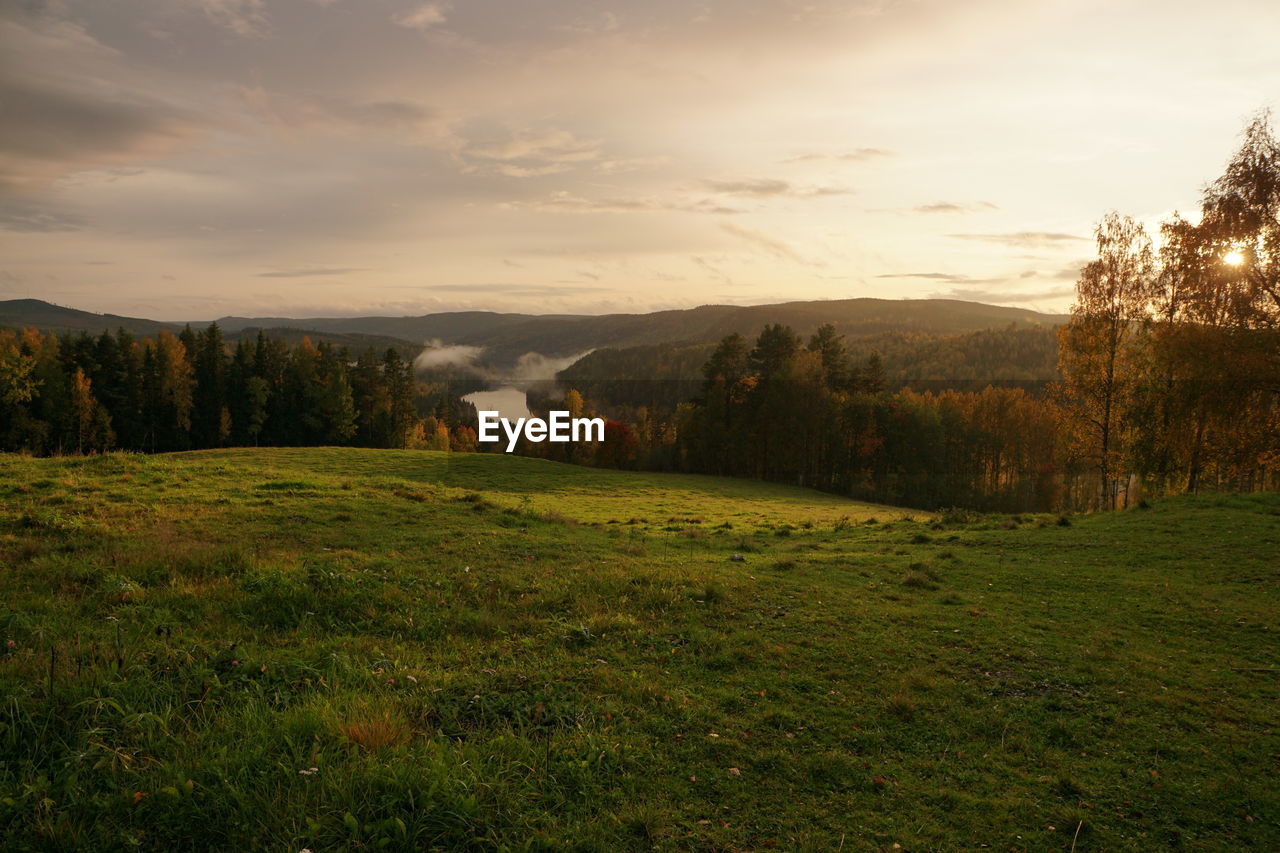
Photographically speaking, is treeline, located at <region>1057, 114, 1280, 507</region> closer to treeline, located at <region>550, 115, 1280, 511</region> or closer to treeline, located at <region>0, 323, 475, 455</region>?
treeline, located at <region>550, 115, 1280, 511</region>

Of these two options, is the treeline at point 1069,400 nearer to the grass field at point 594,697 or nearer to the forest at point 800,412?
the forest at point 800,412

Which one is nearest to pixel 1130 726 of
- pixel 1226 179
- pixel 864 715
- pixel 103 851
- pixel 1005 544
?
pixel 864 715

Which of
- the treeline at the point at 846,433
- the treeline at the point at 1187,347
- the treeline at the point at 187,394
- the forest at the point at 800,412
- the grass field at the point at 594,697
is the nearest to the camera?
the grass field at the point at 594,697

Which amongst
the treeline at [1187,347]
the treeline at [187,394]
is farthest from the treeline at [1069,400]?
the treeline at [187,394]

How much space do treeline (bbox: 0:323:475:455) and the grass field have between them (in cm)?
5905

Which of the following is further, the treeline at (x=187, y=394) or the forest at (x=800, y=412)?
the treeline at (x=187, y=394)

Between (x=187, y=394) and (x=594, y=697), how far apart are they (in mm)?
75936

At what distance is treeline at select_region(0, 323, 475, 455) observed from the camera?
192 feet

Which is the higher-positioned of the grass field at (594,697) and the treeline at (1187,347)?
the treeline at (1187,347)

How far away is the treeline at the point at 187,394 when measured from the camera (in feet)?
192

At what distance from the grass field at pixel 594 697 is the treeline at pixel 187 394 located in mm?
59046

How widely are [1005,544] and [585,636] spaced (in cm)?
1539

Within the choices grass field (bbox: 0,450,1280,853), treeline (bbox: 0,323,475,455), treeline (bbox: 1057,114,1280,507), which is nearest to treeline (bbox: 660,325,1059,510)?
treeline (bbox: 1057,114,1280,507)

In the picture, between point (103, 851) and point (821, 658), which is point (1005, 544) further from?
point (103, 851)
